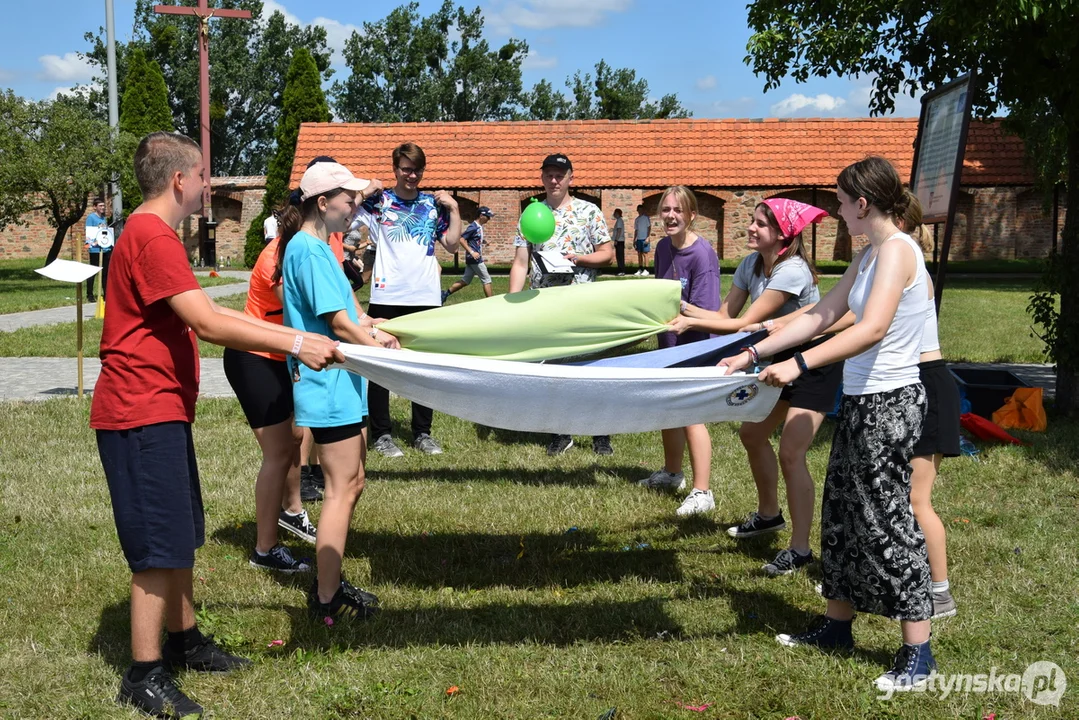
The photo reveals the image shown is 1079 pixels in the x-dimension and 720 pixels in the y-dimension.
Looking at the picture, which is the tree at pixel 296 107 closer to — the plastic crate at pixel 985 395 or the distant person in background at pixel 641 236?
the distant person in background at pixel 641 236

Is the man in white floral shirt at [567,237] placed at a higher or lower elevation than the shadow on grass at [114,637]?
higher

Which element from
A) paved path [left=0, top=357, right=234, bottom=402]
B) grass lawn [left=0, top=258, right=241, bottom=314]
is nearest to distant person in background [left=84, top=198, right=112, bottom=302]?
grass lawn [left=0, top=258, right=241, bottom=314]

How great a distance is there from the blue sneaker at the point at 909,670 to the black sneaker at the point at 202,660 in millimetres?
2639

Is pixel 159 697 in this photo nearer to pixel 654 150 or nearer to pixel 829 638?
pixel 829 638

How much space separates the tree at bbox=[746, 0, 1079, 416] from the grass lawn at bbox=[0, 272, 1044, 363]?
61cm

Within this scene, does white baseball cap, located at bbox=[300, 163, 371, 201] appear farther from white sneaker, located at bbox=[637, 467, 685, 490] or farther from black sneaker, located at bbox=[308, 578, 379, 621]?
white sneaker, located at bbox=[637, 467, 685, 490]

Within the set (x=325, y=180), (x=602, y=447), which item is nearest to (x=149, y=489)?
(x=325, y=180)

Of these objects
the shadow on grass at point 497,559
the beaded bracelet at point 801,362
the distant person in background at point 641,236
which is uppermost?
the distant person in background at point 641,236

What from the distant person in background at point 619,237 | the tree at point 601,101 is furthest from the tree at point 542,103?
the distant person in background at point 619,237

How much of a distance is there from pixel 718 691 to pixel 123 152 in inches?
1092

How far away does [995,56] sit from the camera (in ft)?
30.6

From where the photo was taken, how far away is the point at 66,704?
3.96 m

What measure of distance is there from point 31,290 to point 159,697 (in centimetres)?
2434

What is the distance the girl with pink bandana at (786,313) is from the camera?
5188 millimetres
